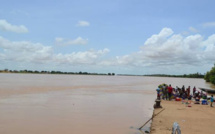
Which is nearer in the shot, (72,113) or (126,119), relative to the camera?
(126,119)

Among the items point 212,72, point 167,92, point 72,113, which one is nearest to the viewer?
point 72,113

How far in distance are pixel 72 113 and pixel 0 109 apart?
4872 mm

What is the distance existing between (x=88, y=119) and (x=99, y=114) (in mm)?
1544

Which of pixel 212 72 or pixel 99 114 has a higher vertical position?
pixel 212 72

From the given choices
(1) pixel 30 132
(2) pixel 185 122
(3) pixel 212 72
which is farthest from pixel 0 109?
(3) pixel 212 72

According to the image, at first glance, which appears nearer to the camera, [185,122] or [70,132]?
[70,132]

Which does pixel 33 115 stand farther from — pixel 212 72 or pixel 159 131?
pixel 212 72

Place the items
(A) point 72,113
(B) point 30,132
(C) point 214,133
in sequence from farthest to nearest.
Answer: (A) point 72,113
(B) point 30,132
(C) point 214,133

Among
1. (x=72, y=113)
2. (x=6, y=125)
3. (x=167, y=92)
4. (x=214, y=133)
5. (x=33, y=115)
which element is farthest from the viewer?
(x=167, y=92)

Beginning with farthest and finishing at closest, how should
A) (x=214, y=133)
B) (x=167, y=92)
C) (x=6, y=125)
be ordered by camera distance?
(x=167, y=92) < (x=6, y=125) < (x=214, y=133)

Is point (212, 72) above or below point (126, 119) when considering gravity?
above

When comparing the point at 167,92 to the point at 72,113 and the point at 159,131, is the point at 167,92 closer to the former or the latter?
the point at 72,113

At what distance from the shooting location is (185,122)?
10336mm

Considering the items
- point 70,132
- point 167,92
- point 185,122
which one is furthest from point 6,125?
point 167,92
